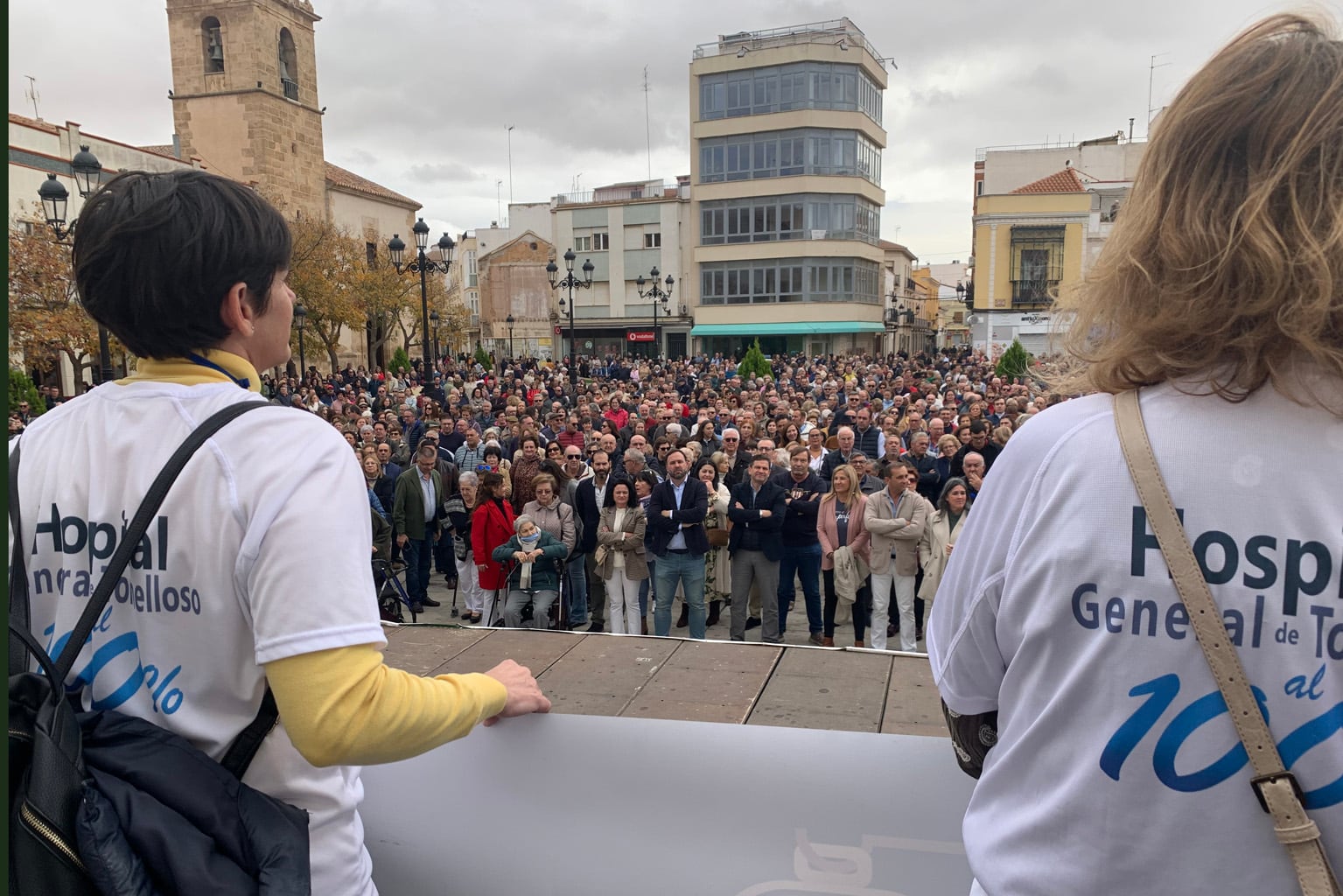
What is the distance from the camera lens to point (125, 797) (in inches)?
44.4

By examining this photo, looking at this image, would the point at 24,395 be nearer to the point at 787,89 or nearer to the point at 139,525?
the point at 139,525

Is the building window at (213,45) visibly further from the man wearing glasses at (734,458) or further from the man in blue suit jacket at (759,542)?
the man in blue suit jacket at (759,542)

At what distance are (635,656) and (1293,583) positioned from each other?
12.1 ft

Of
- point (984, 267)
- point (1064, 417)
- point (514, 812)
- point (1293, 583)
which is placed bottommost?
point (514, 812)

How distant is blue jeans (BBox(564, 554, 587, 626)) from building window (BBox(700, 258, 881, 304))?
43.6 m

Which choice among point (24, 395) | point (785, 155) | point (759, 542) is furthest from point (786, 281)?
point (759, 542)

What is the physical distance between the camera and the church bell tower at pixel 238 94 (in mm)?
46312

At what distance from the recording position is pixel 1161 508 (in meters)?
1.03

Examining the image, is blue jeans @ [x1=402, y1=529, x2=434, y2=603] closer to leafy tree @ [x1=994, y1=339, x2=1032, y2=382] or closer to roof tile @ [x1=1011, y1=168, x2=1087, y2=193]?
leafy tree @ [x1=994, y1=339, x2=1032, y2=382]

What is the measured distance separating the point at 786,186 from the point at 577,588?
44.6 metres

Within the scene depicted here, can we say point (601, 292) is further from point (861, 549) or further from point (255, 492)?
point (255, 492)

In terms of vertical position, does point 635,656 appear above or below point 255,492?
below

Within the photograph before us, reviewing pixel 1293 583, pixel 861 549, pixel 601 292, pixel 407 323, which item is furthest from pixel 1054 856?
pixel 601 292

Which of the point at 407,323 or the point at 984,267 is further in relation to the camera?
the point at 407,323
